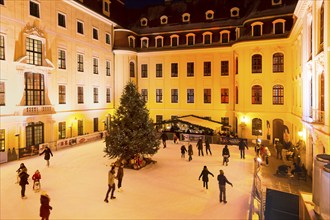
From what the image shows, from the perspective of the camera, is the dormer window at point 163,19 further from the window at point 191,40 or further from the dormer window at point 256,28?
the dormer window at point 256,28

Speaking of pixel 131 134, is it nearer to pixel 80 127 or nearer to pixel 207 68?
pixel 80 127

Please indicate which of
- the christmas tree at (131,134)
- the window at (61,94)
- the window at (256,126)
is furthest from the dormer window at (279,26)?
the window at (61,94)

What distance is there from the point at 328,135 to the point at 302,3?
10.5 metres

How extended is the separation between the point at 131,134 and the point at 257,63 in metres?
17.9

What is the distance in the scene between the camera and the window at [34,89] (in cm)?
2091

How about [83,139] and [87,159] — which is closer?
[87,159]

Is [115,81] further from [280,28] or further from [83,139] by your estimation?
[280,28]

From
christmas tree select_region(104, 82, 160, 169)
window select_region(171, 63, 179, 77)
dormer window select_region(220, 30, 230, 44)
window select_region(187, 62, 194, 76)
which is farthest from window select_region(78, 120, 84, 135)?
dormer window select_region(220, 30, 230, 44)

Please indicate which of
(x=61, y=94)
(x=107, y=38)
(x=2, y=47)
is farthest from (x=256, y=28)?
(x=2, y=47)

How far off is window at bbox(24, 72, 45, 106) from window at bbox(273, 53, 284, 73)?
23.7m

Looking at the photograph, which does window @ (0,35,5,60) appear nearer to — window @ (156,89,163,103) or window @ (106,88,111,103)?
window @ (106,88,111,103)

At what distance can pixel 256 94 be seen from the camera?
27.5 meters

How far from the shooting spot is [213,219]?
975 centimetres

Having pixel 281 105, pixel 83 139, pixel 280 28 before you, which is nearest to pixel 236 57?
pixel 280 28
